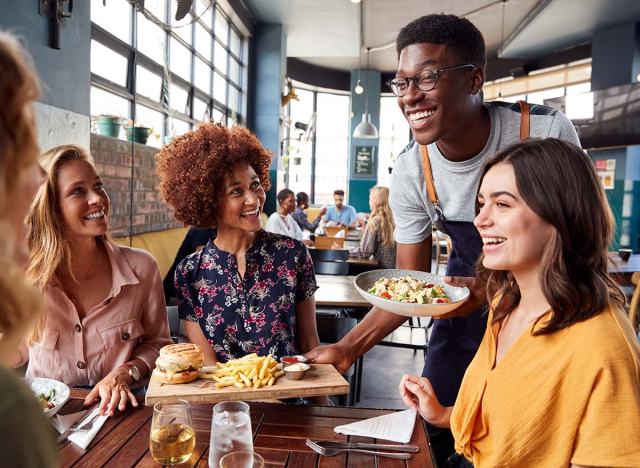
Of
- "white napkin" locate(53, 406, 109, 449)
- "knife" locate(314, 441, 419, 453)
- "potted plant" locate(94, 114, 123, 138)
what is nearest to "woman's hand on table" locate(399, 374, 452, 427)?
"knife" locate(314, 441, 419, 453)

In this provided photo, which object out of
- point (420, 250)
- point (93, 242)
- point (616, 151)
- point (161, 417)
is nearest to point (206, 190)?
point (93, 242)

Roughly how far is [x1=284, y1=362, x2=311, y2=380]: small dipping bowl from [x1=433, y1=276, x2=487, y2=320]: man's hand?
52 cm

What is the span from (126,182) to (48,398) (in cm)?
285

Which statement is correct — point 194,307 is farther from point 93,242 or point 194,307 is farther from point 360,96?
point 360,96

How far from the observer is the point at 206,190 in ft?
7.25

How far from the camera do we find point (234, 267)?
7.19 ft

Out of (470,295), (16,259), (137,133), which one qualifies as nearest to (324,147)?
(137,133)

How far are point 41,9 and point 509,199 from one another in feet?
8.37

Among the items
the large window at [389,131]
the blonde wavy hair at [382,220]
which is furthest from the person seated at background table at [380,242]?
the large window at [389,131]

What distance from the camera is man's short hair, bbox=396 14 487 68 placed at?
1.71 meters

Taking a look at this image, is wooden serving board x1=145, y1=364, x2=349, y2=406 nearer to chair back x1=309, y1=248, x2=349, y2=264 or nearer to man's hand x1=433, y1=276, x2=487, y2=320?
man's hand x1=433, y1=276, x2=487, y2=320

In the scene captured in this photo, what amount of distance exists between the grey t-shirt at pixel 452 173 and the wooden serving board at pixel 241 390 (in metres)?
0.83

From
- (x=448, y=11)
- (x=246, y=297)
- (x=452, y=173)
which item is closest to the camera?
(x=452, y=173)

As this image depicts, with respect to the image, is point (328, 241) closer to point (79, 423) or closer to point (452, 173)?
point (452, 173)
